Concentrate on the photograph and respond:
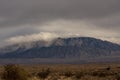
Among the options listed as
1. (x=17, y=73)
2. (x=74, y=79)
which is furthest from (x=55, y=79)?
(x=17, y=73)

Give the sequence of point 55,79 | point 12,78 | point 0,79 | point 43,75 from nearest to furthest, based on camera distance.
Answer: point 0,79 < point 12,78 < point 55,79 < point 43,75

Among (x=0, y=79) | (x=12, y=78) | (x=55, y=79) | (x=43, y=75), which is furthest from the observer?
(x=43, y=75)

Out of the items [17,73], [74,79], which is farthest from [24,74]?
[74,79]

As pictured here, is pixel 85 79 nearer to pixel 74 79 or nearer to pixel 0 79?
pixel 74 79

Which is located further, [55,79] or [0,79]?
[55,79]

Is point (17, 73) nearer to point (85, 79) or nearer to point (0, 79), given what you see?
point (0, 79)

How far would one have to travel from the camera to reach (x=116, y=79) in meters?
49.3

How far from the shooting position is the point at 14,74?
1838 inches

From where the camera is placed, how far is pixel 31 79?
48438 mm

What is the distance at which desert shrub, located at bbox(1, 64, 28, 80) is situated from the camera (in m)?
46.0

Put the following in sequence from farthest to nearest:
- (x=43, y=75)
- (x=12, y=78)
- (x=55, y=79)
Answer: (x=43, y=75) → (x=55, y=79) → (x=12, y=78)

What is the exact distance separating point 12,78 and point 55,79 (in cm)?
717

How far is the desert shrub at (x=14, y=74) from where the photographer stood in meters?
46.0

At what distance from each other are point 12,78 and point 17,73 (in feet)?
4.19
